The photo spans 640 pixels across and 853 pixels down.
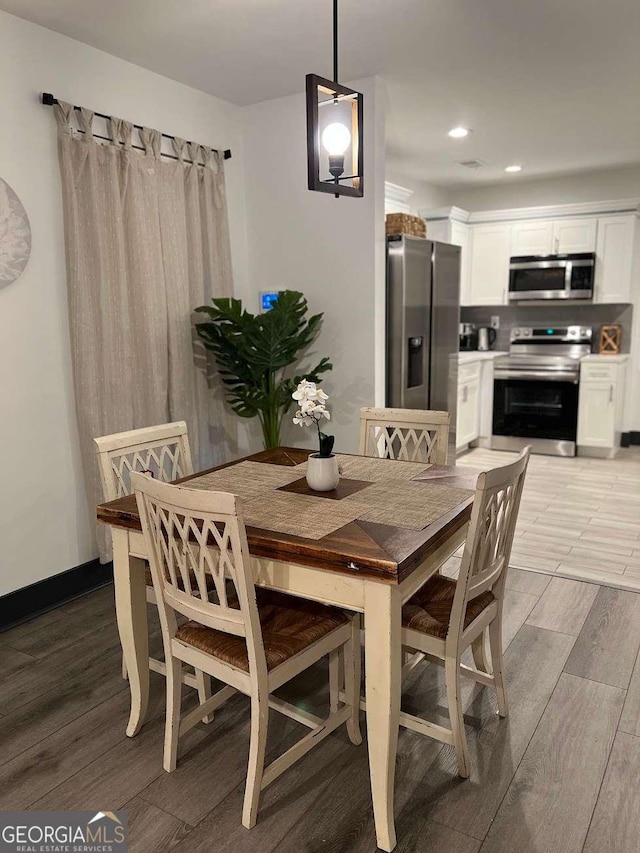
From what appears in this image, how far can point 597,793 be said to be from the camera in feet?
6.30

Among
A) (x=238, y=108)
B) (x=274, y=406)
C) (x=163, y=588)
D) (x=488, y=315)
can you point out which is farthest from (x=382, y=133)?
(x=488, y=315)

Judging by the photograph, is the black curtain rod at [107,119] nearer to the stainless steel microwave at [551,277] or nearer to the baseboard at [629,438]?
the stainless steel microwave at [551,277]

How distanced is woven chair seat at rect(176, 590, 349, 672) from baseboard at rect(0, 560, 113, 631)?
1.50 metres

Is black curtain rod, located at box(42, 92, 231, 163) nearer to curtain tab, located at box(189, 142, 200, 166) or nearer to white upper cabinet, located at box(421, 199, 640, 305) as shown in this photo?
curtain tab, located at box(189, 142, 200, 166)

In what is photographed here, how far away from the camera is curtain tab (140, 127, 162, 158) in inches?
136

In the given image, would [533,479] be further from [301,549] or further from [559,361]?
[301,549]

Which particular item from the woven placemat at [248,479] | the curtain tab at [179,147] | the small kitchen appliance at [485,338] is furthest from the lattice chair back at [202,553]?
the small kitchen appliance at [485,338]

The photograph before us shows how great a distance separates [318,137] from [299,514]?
3.94 ft

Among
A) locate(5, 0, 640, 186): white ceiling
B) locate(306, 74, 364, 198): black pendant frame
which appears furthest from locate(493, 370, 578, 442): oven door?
locate(306, 74, 364, 198): black pendant frame

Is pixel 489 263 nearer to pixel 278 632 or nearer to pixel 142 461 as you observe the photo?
pixel 142 461

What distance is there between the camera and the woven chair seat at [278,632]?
71.2 inches

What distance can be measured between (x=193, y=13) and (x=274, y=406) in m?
2.03

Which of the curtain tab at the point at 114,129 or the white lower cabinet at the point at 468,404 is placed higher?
the curtain tab at the point at 114,129

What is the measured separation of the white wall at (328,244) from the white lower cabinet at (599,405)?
2.90 metres
